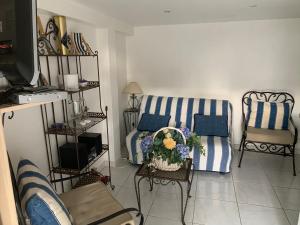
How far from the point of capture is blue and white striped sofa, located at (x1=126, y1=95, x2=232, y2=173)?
2895 mm

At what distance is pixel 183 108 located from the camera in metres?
3.55

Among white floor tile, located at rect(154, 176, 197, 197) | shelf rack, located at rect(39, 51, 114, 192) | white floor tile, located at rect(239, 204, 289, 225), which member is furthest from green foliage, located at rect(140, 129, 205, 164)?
white floor tile, located at rect(239, 204, 289, 225)

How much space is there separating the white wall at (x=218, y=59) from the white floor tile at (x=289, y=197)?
1289 millimetres

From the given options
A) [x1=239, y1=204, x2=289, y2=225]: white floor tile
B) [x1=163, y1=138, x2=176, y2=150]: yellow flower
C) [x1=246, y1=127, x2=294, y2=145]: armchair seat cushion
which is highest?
[x1=163, y1=138, x2=176, y2=150]: yellow flower

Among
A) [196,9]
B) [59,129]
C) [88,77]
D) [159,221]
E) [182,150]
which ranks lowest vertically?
[159,221]

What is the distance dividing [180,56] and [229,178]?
2.02 metres

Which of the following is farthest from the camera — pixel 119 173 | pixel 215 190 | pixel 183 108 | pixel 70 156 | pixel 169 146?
pixel 183 108

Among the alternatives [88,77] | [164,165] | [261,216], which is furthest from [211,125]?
[88,77]

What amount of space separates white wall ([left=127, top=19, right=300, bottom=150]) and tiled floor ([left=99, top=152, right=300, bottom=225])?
1017 mm

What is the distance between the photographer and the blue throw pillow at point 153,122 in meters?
3.39

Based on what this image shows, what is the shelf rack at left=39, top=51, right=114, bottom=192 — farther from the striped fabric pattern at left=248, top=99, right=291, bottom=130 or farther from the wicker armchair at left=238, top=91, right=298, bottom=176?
the striped fabric pattern at left=248, top=99, right=291, bottom=130

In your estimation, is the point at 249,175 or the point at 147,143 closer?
the point at 147,143

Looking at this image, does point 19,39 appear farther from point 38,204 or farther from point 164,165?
point 164,165

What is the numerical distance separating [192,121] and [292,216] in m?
1.71
